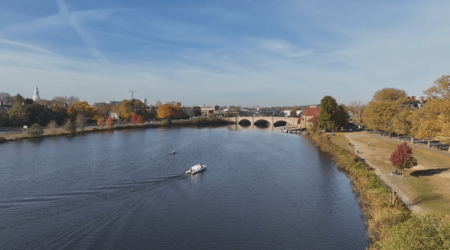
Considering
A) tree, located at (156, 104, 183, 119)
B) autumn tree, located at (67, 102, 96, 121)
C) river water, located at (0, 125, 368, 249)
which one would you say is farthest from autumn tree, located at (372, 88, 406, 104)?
autumn tree, located at (67, 102, 96, 121)

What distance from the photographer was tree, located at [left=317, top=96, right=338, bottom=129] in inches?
2327

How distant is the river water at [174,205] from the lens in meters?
15.2

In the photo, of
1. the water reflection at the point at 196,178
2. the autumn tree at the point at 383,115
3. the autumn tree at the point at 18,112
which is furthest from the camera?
the autumn tree at the point at 18,112

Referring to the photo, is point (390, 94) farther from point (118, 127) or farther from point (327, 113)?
point (118, 127)

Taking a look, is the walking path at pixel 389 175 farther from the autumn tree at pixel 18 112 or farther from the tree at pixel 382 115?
the autumn tree at pixel 18 112

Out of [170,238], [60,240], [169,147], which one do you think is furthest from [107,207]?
[169,147]

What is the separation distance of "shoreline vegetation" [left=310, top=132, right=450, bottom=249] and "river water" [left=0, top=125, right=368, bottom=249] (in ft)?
2.62

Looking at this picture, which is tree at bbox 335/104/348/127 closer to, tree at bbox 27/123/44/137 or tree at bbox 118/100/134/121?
tree at bbox 27/123/44/137

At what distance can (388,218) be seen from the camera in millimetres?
14977

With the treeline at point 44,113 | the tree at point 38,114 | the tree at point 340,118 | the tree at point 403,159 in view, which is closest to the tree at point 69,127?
the treeline at point 44,113

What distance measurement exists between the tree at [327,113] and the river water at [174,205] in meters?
26.7

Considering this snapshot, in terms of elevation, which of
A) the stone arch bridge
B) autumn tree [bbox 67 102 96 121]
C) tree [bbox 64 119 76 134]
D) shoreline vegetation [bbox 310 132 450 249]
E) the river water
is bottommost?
the river water

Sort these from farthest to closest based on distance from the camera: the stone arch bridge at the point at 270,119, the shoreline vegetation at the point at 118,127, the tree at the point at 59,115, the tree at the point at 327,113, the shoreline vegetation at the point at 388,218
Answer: the stone arch bridge at the point at 270,119 → the tree at the point at 59,115 → the tree at the point at 327,113 → the shoreline vegetation at the point at 118,127 → the shoreline vegetation at the point at 388,218

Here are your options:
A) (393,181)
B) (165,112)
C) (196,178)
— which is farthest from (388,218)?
(165,112)
